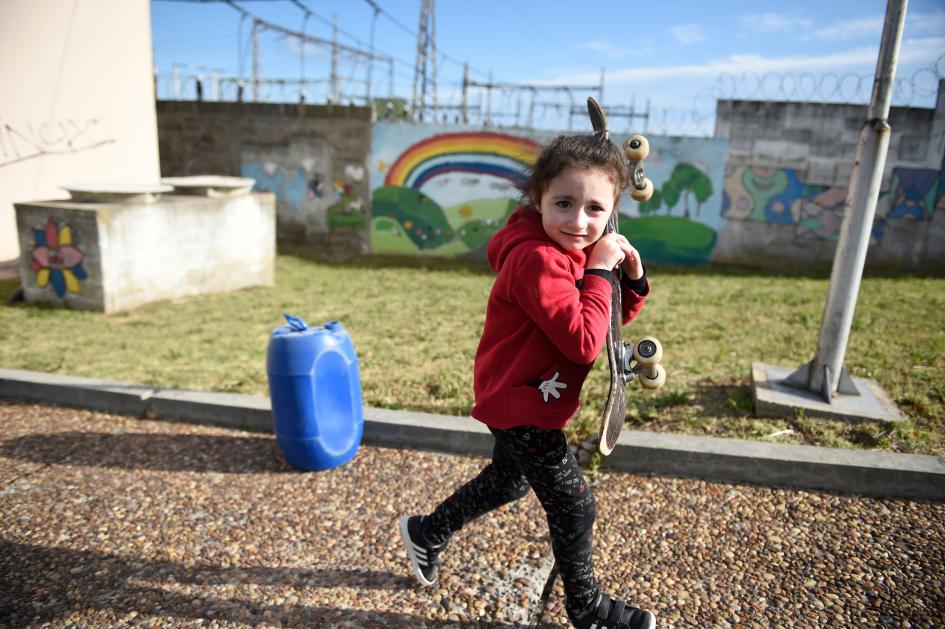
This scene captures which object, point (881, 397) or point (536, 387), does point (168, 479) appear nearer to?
point (536, 387)

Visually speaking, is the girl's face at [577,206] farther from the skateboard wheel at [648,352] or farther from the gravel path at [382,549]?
the gravel path at [382,549]

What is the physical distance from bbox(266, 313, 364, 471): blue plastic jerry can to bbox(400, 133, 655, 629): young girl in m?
1.41

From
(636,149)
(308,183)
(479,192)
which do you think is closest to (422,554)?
(636,149)

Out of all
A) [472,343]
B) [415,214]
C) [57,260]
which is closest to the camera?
[472,343]

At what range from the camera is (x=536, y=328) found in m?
2.09

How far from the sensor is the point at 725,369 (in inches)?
199

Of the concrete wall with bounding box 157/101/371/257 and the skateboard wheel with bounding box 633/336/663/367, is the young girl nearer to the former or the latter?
the skateboard wheel with bounding box 633/336/663/367

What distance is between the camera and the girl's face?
197 cm

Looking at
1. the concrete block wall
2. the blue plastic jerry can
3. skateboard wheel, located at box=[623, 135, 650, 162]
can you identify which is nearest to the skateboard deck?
skateboard wheel, located at box=[623, 135, 650, 162]

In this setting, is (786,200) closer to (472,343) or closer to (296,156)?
(472,343)

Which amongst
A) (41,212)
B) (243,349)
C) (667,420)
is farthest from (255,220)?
(667,420)

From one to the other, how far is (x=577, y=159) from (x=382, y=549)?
1933 mm

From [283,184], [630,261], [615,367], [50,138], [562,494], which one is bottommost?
[562,494]

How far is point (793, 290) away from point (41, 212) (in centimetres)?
992
